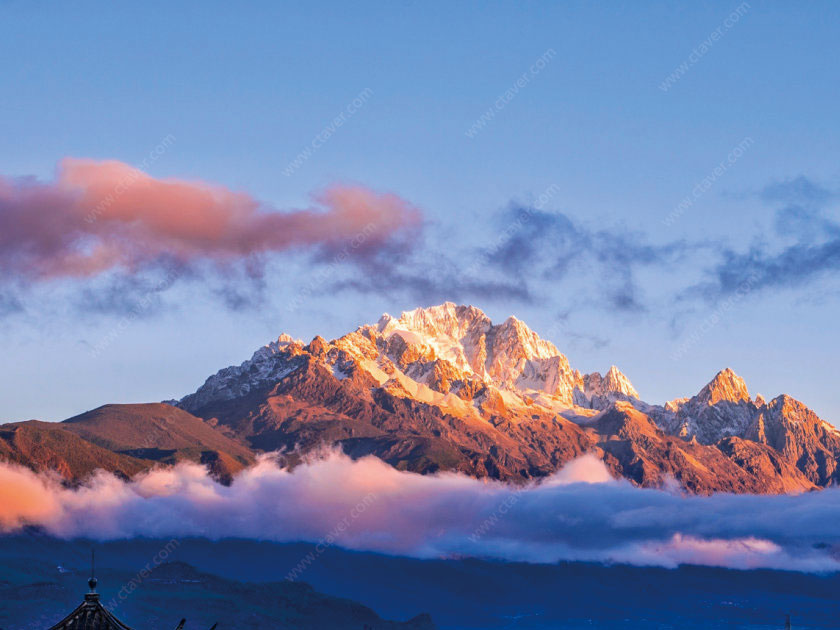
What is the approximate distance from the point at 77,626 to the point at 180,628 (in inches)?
312

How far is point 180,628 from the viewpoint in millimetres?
112125

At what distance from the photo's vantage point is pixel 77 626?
4373 inches
